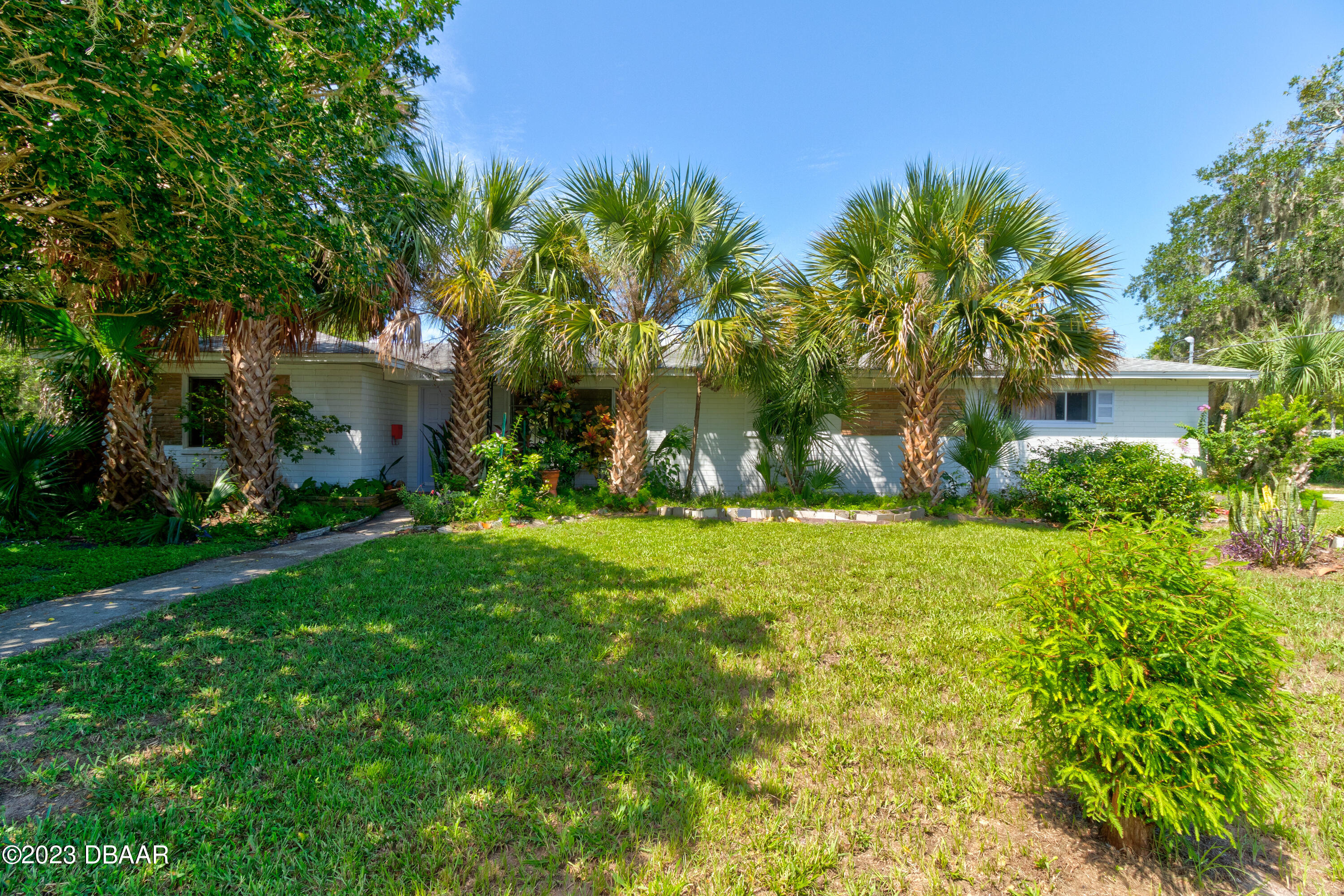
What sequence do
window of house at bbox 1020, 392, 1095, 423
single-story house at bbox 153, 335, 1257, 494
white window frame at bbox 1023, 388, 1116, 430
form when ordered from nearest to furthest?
single-story house at bbox 153, 335, 1257, 494, white window frame at bbox 1023, 388, 1116, 430, window of house at bbox 1020, 392, 1095, 423

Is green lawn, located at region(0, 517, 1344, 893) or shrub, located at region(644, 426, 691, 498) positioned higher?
shrub, located at region(644, 426, 691, 498)

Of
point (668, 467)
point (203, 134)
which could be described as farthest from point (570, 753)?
point (668, 467)

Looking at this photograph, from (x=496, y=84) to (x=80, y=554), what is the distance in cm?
901

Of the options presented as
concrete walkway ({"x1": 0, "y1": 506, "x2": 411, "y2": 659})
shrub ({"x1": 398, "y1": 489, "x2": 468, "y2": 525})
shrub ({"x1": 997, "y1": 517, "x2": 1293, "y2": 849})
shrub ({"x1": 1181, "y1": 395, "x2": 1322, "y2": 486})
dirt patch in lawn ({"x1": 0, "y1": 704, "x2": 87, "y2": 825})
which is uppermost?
shrub ({"x1": 1181, "y1": 395, "x2": 1322, "y2": 486})

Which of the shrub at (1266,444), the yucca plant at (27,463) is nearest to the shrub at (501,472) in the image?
the yucca plant at (27,463)

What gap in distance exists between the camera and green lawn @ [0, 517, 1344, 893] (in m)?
2.15

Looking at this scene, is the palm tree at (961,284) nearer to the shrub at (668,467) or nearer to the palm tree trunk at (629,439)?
the palm tree trunk at (629,439)

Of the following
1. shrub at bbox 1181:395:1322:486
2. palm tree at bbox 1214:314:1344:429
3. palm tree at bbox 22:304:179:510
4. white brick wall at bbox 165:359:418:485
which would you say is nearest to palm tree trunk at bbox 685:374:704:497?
white brick wall at bbox 165:359:418:485

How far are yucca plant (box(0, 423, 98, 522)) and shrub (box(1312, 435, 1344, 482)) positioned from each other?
2292 cm

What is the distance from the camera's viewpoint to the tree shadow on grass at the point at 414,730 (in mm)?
2225

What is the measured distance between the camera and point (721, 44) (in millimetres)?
10453

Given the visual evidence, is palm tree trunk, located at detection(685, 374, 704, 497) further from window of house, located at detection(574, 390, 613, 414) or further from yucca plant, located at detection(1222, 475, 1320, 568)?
yucca plant, located at detection(1222, 475, 1320, 568)

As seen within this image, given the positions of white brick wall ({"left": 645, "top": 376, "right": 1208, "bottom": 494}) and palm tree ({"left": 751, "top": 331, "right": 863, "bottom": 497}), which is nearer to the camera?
palm tree ({"left": 751, "top": 331, "right": 863, "bottom": 497})

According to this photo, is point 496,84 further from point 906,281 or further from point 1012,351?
point 1012,351
